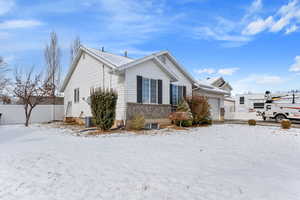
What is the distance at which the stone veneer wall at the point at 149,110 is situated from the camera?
10.2 metres

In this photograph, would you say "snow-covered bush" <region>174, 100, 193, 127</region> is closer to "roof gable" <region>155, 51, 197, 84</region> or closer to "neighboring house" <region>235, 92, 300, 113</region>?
"roof gable" <region>155, 51, 197, 84</region>

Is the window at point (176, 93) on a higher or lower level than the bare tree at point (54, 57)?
lower

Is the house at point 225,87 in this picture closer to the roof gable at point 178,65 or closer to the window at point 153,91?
the roof gable at point 178,65

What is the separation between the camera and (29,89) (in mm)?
14078

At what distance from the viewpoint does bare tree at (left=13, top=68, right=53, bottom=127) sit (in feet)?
44.6

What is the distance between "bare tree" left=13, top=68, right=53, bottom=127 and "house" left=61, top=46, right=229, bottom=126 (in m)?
2.01

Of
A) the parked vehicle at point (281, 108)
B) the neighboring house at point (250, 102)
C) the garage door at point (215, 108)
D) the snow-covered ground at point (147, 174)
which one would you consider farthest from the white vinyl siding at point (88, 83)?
the neighboring house at point (250, 102)

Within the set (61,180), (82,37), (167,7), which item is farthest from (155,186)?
(82,37)

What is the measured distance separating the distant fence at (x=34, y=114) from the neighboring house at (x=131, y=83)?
96.6 inches

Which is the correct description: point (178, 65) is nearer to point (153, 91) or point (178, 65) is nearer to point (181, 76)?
point (181, 76)

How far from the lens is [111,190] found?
9.16ft

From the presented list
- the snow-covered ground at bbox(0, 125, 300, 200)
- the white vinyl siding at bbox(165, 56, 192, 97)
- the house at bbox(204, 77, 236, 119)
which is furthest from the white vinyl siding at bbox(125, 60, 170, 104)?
the house at bbox(204, 77, 236, 119)

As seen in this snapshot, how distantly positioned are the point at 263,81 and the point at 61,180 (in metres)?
34.0

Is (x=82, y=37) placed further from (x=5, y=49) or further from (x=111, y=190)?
(x=111, y=190)
